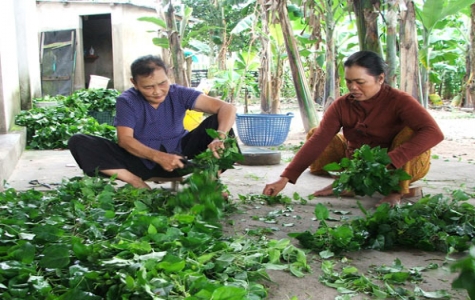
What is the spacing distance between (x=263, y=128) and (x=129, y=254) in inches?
209

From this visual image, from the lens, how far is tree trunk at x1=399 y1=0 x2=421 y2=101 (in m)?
6.59

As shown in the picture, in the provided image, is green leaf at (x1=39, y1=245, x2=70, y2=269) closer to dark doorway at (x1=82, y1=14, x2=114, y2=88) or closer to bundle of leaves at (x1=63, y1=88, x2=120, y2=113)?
bundle of leaves at (x1=63, y1=88, x2=120, y2=113)

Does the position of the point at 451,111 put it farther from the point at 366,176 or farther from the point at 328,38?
the point at 366,176

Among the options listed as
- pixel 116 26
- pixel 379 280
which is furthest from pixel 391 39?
pixel 116 26

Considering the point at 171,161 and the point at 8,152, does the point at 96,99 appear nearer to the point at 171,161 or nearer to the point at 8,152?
the point at 8,152

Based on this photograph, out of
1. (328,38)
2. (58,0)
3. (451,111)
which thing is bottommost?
(451,111)

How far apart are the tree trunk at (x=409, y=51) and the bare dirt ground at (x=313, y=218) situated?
94cm

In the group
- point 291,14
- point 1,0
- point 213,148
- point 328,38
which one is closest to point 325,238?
point 213,148

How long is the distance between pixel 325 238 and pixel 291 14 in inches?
277

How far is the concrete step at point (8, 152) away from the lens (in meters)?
4.02

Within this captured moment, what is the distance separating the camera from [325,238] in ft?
8.28

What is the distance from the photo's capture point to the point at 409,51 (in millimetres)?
6656

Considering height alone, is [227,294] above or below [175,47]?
below

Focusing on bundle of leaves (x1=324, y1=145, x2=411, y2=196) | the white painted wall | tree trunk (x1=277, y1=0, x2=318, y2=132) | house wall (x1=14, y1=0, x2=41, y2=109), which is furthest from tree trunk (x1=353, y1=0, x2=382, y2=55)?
house wall (x1=14, y1=0, x2=41, y2=109)
